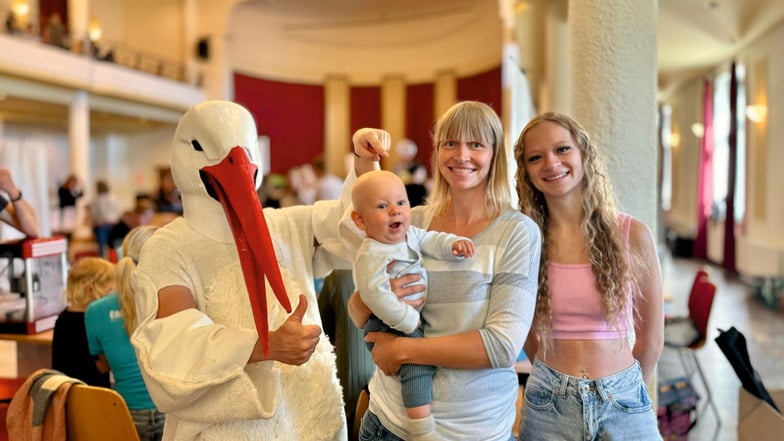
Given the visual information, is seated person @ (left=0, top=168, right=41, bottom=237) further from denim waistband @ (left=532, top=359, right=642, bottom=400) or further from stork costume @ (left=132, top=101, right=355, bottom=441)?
denim waistband @ (left=532, top=359, right=642, bottom=400)

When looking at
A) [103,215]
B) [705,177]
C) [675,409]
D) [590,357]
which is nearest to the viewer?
[590,357]

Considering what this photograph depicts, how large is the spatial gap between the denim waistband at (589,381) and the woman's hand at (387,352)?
0.44m

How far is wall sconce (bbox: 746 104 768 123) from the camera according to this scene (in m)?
8.39

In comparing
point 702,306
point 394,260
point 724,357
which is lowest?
point 724,357

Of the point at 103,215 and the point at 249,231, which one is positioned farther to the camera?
the point at 103,215

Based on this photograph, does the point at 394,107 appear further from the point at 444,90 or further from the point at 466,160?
the point at 466,160

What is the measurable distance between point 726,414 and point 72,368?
12.5ft

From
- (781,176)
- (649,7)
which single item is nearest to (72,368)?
(649,7)

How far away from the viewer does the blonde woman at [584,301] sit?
150 cm

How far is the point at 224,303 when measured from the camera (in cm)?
144

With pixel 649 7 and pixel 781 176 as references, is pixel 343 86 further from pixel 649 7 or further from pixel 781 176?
pixel 649 7

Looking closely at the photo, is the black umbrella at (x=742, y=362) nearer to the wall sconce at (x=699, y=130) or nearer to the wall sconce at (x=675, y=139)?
the wall sconce at (x=699, y=130)

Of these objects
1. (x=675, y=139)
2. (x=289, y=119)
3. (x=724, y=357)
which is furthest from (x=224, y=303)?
(x=675, y=139)

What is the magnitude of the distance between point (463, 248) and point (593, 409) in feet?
1.77
